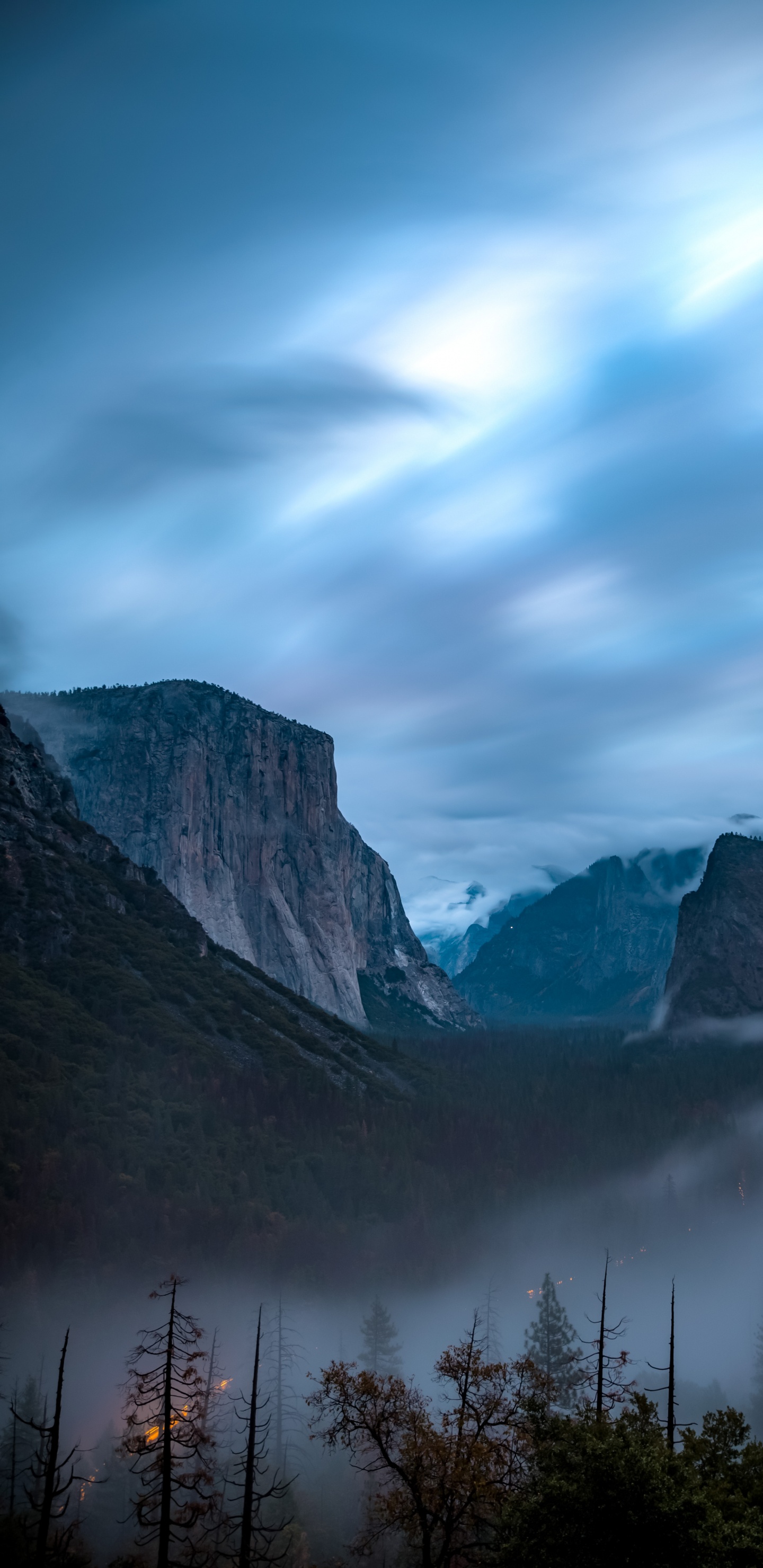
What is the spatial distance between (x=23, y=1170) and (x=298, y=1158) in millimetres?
44553

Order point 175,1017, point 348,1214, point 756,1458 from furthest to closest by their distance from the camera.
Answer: point 175,1017, point 348,1214, point 756,1458

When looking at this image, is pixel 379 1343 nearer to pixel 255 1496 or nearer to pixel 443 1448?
pixel 255 1496

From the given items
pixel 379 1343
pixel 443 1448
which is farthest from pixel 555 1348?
pixel 443 1448

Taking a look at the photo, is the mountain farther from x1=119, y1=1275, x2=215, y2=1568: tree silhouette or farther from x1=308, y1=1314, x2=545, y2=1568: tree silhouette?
x1=308, y1=1314, x2=545, y2=1568: tree silhouette

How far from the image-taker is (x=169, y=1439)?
1390 inches

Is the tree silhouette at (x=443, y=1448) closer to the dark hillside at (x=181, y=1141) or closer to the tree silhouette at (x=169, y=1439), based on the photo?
the tree silhouette at (x=169, y=1439)

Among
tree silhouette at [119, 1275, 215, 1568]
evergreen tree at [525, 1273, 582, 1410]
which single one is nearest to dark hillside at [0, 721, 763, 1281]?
tree silhouette at [119, 1275, 215, 1568]

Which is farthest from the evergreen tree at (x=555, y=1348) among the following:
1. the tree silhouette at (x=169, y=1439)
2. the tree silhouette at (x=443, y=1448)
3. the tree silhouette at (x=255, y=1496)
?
the tree silhouette at (x=443, y=1448)

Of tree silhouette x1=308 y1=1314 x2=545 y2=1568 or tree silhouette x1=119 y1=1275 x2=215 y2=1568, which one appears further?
tree silhouette x1=119 y1=1275 x2=215 y2=1568

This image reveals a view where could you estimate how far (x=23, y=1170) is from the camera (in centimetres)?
12088

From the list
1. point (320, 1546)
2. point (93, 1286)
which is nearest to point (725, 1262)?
point (93, 1286)

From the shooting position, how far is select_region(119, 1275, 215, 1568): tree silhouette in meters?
35.4

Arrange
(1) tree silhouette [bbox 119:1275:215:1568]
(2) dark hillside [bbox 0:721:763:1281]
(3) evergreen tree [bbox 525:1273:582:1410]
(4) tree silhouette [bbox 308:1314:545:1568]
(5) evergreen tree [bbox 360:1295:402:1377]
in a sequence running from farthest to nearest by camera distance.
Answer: (2) dark hillside [bbox 0:721:763:1281] < (5) evergreen tree [bbox 360:1295:402:1377] < (3) evergreen tree [bbox 525:1273:582:1410] < (1) tree silhouette [bbox 119:1275:215:1568] < (4) tree silhouette [bbox 308:1314:545:1568]

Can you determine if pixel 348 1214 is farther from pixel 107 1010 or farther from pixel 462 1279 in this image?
pixel 107 1010
